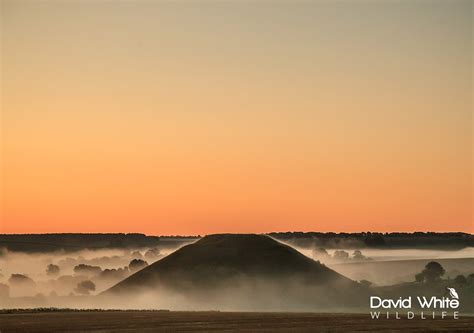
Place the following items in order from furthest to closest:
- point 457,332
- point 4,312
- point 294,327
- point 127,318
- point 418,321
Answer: point 4,312
point 127,318
point 418,321
point 294,327
point 457,332

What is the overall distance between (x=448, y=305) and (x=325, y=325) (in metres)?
77.7

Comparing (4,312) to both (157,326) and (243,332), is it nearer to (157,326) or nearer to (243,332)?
(157,326)

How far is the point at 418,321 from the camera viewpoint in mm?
123562

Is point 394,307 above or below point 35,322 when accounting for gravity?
above

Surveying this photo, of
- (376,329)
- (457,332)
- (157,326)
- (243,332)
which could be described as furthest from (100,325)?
(457,332)

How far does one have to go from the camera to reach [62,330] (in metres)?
110

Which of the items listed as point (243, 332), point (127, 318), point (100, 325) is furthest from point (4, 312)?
point (243, 332)

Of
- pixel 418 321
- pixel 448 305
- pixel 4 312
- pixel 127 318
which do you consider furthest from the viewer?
pixel 448 305

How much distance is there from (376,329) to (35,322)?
48.2 m

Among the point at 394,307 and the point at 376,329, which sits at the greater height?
the point at 394,307

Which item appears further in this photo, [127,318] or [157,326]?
[127,318]

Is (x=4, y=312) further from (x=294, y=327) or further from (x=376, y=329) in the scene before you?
(x=376, y=329)

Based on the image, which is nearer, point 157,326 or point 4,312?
point 157,326

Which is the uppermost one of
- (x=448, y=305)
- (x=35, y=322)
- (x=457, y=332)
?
(x=448, y=305)
